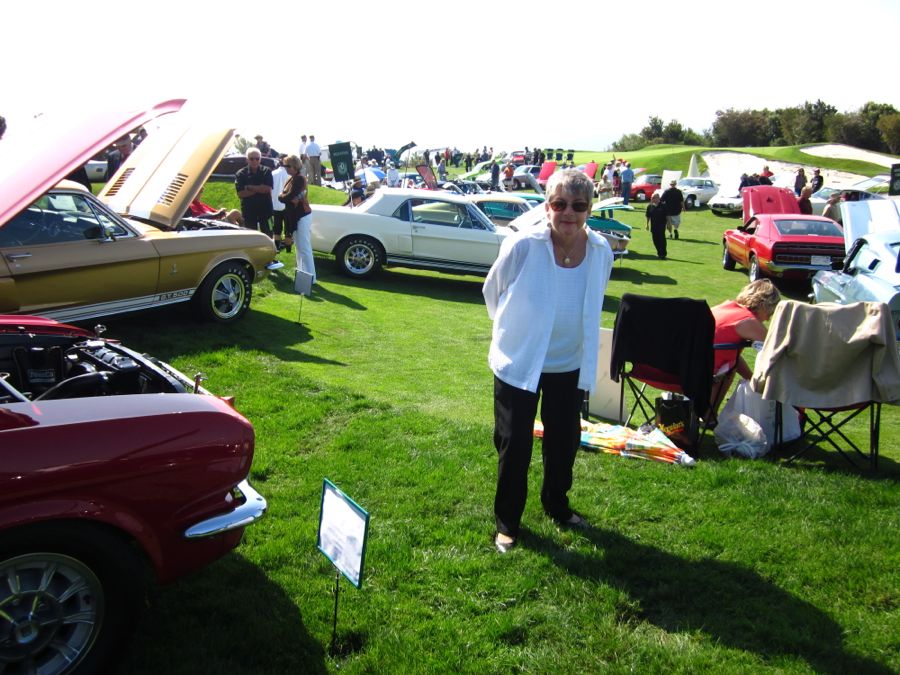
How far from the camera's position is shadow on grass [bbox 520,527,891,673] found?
328cm

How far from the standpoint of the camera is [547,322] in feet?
12.2

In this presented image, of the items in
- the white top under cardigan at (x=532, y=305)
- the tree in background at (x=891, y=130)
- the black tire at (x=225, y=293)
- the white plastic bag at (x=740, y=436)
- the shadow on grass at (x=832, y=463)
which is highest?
the tree in background at (x=891, y=130)

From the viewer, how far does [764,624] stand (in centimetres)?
343

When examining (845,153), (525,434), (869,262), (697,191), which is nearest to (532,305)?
(525,434)

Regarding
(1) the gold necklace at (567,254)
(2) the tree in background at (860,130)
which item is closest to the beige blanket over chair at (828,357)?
(1) the gold necklace at (567,254)

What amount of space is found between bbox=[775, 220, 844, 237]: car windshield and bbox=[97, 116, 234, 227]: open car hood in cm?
1254

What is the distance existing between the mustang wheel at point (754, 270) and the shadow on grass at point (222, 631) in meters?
14.8

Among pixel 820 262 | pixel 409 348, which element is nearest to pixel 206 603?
pixel 409 348

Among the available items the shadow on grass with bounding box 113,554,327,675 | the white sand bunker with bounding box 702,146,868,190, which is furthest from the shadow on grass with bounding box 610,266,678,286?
the white sand bunker with bounding box 702,146,868,190

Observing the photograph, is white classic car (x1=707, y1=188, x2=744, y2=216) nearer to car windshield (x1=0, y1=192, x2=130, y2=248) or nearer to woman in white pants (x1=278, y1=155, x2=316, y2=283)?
woman in white pants (x1=278, y1=155, x2=316, y2=283)

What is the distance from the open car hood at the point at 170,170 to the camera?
298 inches

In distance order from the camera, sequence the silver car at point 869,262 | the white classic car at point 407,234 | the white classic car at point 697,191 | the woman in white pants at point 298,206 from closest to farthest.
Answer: the silver car at point 869,262
the woman in white pants at point 298,206
the white classic car at point 407,234
the white classic car at point 697,191

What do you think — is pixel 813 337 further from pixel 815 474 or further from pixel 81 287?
pixel 81 287

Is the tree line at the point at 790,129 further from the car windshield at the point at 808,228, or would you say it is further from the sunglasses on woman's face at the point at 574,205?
the sunglasses on woman's face at the point at 574,205
